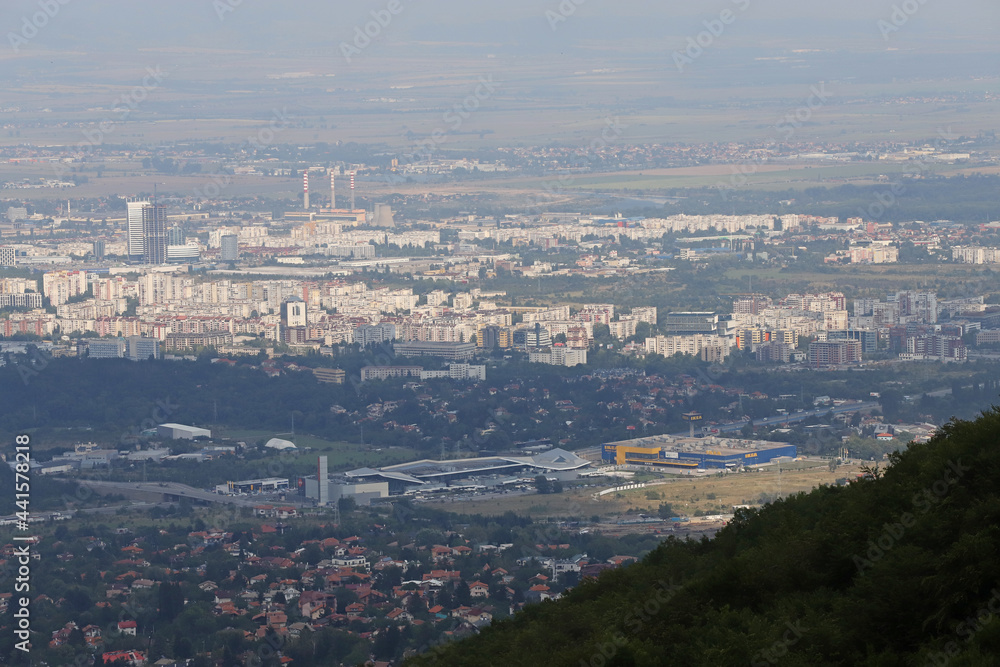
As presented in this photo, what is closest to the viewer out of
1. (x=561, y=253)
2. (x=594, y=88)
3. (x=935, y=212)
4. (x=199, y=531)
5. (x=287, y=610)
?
(x=287, y=610)

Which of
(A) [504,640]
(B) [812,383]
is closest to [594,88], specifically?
(B) [812,383]

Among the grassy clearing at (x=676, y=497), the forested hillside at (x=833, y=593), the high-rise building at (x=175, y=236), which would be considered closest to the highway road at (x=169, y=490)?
the grassy clearing at (x=676, y=497)

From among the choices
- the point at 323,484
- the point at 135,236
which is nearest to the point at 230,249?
the point at 135,236

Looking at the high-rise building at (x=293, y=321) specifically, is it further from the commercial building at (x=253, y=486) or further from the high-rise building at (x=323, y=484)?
the high-rise building at (x=323, y=484)

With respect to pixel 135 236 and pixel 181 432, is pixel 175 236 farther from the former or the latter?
pixel 181 432

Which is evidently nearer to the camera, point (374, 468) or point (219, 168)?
point (374, 468)

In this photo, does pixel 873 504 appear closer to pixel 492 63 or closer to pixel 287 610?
pixel 287 610
